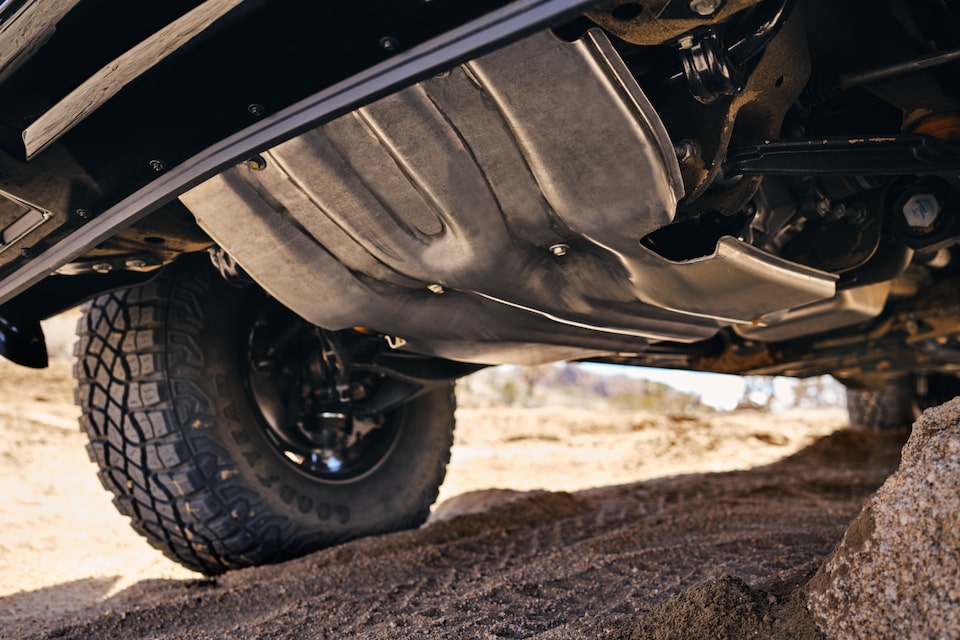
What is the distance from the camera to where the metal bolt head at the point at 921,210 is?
171cm

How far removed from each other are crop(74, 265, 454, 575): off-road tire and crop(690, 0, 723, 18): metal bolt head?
5.22 ft

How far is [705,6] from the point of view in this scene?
100 centimetres

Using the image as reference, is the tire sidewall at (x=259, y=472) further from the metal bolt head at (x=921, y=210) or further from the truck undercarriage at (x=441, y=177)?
the metal bolt head at (x=921, y=210)

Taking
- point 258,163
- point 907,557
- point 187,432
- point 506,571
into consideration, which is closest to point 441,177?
point 258,163

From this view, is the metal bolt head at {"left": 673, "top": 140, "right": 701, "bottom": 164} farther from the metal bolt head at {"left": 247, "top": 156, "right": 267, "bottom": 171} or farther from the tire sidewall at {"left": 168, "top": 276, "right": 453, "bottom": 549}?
the tire sidewall at {"left": 168, "top": 276, "right": 453, "bottom": 549}

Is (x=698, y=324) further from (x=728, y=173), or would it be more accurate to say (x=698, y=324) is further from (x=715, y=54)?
(x=715, y=54)

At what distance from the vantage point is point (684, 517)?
2482 mm

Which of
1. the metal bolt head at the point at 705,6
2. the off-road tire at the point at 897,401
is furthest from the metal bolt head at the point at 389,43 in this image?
the off-road tire at the point at 897,401

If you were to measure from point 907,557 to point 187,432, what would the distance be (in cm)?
171

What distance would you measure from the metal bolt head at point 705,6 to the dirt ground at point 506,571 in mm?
781

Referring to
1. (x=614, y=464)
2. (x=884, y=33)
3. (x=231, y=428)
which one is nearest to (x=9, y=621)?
(x=231, y=428)

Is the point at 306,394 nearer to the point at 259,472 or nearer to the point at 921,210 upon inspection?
the point at 259,472

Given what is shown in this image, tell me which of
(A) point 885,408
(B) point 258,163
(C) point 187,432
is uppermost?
(B) point 258,163

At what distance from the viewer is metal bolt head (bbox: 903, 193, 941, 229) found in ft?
5.63
